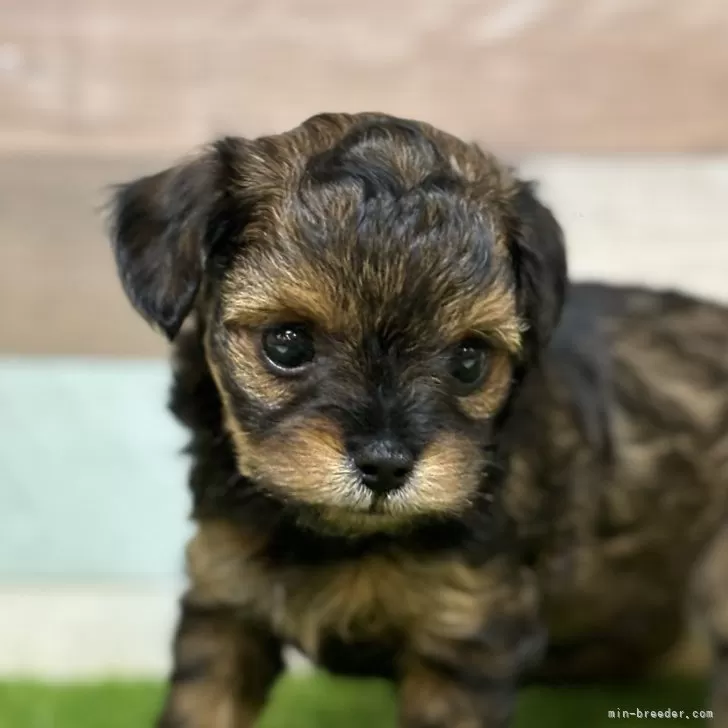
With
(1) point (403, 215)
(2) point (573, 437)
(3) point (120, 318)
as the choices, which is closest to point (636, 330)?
(2) point (573, 437)

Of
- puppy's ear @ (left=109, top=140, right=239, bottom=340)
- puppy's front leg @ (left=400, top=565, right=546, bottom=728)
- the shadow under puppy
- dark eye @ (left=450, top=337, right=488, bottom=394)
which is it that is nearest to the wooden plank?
the shadow under puppy

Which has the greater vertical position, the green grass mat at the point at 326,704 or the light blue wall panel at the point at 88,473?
the light blue wall panel at the point at 88,473

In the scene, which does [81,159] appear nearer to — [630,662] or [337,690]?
[337,690]

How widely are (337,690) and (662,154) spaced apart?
145 cm

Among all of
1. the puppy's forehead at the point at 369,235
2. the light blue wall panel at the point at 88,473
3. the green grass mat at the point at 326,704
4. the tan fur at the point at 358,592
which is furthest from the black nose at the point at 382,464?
the light blue wall panel at the point at 88,473

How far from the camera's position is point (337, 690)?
93.0 inches

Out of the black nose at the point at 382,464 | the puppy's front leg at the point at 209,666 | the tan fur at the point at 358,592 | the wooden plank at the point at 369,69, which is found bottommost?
the puppy's front leg at the point at 209,666

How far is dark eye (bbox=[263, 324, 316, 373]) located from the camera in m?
1.48

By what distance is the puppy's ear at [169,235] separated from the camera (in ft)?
4.99

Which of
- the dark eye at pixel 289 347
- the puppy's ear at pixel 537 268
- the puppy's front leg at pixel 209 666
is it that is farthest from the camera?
the puppy's front leg at pixel 209 666

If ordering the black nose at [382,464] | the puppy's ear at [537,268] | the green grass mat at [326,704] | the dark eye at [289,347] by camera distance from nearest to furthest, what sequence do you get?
the black nose at [382,464] → the dark eye at [289,347] → the puppy's ear at [537,268] → the green grass mat at [326,704]

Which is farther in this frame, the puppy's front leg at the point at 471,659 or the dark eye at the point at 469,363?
the puppy's front leg at the point at 471,659

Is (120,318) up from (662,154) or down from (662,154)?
down

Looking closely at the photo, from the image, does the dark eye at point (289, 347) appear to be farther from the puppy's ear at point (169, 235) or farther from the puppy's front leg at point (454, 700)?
the puppy's front leg at point (454, 700)
